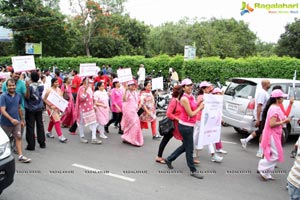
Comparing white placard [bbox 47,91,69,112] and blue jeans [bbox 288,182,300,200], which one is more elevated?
white placard [bbox 47,91,69,112]

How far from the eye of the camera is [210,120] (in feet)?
20.2

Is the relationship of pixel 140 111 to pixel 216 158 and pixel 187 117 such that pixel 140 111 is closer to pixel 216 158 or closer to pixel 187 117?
pixel 216 158

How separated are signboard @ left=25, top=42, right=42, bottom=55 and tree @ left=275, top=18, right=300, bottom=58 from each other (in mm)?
30830

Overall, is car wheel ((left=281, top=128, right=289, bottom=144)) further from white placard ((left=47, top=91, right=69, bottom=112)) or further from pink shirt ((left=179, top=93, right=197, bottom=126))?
white placard ((left=47, top=91, right=69, bottom=112))

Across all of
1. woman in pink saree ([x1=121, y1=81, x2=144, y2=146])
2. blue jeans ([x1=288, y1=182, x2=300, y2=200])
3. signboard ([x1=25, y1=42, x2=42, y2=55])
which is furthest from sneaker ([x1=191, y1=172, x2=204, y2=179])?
signboard ([x1=25, y1=42, x2=42, y2=55])

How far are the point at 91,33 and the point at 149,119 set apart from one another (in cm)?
2989

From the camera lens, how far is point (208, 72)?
20234 mm

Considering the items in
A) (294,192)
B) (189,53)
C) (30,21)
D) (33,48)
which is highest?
(30,21)

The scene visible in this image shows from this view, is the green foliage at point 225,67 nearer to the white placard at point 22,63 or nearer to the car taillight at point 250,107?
the car taillight at point 250,107

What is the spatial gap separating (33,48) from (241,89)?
91.7 ft

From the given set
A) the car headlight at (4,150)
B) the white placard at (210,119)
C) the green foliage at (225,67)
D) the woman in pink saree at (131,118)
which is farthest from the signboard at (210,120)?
the green foliage at (225,67)

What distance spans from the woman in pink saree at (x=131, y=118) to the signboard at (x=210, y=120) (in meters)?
2.01

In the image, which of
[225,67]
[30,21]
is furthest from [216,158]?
[30,21]

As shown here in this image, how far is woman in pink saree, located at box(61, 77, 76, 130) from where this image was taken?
911 centimetres
